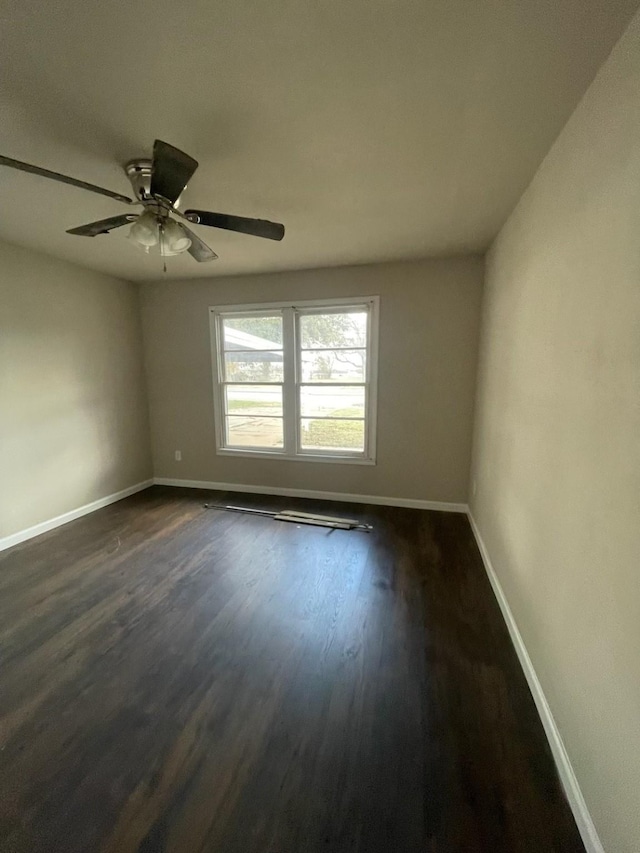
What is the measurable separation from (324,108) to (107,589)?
9.84ft

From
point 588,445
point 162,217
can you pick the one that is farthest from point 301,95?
point 588,445

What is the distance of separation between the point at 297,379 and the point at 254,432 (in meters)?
0.88

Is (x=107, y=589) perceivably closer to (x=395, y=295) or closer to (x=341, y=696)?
(x=341, y=696)

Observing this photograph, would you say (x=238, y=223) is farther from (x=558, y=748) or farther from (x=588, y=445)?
(x=558, y=748)

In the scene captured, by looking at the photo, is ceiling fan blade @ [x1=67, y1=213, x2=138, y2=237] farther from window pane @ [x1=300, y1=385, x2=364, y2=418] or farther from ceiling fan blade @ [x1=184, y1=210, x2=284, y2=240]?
window pane @ [x1=300, y1=385, x2=364, y2=418]

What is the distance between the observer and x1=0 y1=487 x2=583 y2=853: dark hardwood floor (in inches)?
44.8

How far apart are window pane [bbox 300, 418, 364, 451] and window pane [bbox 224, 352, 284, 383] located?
2.16 feet

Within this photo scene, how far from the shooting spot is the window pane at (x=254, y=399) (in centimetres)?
416

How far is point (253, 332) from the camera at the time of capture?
4.12 m

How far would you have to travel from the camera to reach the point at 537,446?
1712 mm

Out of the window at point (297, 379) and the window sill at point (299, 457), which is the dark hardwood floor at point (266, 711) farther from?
the window at point (297, 379)

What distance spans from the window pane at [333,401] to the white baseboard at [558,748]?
7.45 feet

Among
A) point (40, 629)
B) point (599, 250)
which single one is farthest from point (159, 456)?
point (599, 250)

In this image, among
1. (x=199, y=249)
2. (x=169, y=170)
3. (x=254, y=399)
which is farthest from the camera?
(x=254, y=399)
